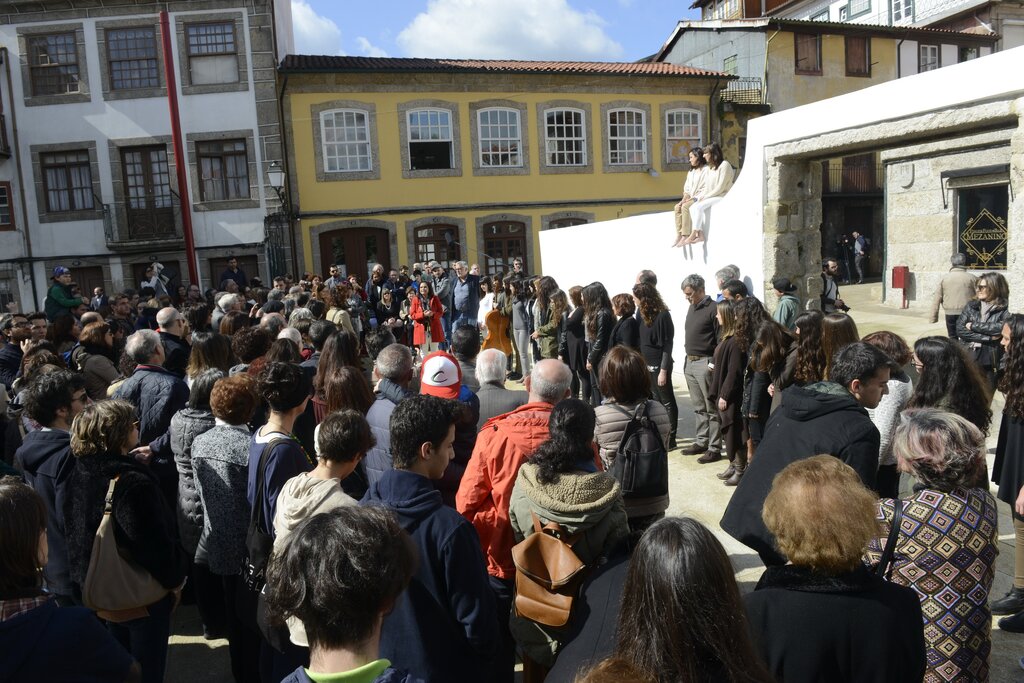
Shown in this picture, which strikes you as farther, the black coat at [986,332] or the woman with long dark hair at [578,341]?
the woman with long dark hair at [578,341]

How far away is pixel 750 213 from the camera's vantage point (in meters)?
8.48

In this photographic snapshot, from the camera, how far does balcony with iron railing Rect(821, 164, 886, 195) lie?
25.1m

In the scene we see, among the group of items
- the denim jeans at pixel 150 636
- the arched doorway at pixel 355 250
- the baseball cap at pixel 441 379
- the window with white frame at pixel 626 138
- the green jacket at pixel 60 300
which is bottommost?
the denim jeans at pixel 150 636

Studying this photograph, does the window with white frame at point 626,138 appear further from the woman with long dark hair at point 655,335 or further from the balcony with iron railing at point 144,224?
the woman with long dark hair at point 655,335

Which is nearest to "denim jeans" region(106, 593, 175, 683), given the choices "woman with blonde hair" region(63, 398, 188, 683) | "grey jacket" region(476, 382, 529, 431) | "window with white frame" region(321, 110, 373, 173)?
"woman with blonde hair" region(63, 398, 188, 683)

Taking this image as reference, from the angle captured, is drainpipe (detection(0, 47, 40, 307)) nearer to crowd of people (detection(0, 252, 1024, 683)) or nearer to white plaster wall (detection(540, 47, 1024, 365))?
white plaster wall (detection(540, 47, 1024, 365))

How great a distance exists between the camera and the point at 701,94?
22.0m

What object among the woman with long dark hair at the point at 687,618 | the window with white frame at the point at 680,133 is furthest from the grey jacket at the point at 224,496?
the window with white frame at the point at 680,133

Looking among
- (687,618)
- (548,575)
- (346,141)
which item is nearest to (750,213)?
(548,575)

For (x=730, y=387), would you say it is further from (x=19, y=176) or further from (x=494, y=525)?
(x=19, y=176)

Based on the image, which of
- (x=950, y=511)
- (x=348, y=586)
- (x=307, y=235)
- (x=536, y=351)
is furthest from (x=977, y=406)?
(x=307, y=235)

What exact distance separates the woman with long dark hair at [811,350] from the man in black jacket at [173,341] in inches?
177

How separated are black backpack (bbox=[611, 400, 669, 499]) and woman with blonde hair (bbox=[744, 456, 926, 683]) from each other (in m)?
1.19

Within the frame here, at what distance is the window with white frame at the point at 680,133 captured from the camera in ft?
71.7
